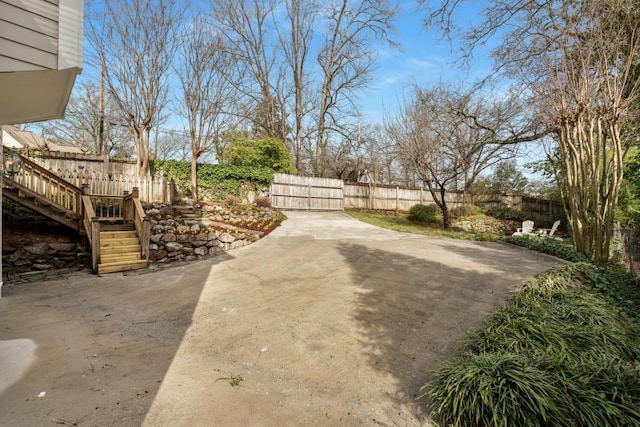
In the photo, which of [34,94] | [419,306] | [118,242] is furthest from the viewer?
[118,242]

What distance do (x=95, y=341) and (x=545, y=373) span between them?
4220 mm

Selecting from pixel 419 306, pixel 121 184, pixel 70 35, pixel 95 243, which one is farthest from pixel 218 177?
pixel 419 306

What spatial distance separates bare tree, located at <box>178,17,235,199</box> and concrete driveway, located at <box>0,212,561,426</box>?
6.94 meters

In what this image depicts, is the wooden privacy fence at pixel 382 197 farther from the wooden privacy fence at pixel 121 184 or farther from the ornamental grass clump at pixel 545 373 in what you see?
the ornamental grass clump at pixel 545 373

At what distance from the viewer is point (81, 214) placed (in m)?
7.03

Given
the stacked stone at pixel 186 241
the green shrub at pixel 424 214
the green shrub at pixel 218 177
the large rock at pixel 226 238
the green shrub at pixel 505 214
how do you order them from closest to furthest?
the stacked stone at pixel 186 241 < the large rock at pixel 226 238 < the green shrub at pixel 218 177 < the green shrub at pixel 424 214 < the green shrub at pixel 505 214

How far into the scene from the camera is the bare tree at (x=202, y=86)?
35.4ft

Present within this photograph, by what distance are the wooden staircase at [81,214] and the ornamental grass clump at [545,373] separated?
670 centimetres

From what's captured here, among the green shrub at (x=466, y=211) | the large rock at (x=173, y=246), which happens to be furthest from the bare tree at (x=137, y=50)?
the green shrub at (x=466, y=211)

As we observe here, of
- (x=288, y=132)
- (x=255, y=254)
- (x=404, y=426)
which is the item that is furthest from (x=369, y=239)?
(x=288, y=132)

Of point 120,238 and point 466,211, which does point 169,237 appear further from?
point 466,211

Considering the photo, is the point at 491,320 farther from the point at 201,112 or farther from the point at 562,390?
the point at 201,112

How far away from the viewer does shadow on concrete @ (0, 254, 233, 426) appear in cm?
211

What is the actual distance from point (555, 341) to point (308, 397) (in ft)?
7.19
